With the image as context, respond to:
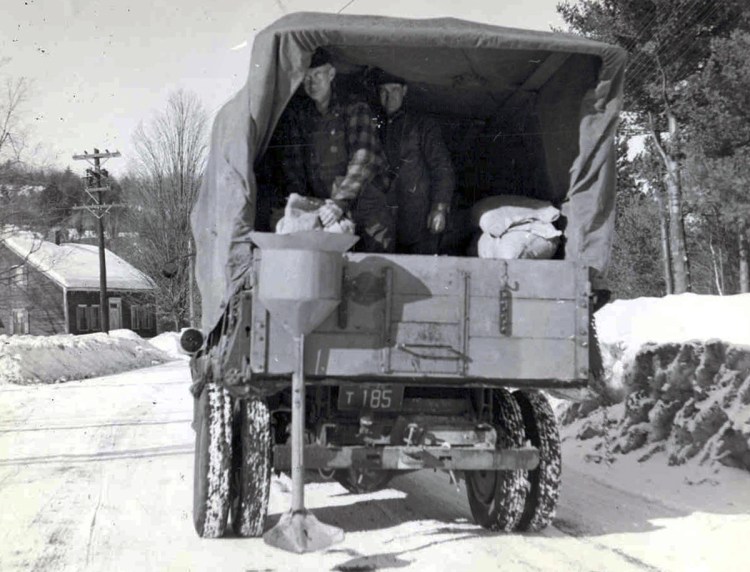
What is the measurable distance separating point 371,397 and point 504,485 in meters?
1.19

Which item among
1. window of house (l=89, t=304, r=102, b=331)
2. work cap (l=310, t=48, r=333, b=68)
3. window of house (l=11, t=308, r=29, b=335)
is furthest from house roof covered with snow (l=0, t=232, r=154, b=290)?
work cap (l=310, t=48, r=333, b=68)

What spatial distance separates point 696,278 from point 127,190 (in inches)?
1353

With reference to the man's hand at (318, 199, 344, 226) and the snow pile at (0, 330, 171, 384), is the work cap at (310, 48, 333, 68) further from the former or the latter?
the snow pile at (0, 330, 171, 384)

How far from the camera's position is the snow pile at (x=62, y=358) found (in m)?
19.7

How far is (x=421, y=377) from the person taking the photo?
484 cm

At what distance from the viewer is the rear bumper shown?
484cm

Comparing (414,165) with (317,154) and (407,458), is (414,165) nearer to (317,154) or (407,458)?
(317,154)

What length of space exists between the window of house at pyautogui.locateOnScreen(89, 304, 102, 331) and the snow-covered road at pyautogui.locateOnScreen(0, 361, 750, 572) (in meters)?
39.4

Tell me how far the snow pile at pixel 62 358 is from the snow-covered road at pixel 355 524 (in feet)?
37.1

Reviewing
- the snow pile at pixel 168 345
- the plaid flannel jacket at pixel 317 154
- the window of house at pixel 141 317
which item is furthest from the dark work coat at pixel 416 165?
the window of house at pixel 141 317

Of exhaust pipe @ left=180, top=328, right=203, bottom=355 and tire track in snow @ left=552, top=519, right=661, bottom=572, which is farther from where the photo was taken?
exhaust pipe @ left=180, top=328, right=203, bottom=355

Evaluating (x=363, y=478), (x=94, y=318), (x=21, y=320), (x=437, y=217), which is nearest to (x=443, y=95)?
(x=437, y=217)

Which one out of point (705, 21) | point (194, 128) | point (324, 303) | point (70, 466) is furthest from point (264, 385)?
point (194, 128)

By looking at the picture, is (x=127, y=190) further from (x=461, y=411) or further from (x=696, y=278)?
(x=461, y=411)
